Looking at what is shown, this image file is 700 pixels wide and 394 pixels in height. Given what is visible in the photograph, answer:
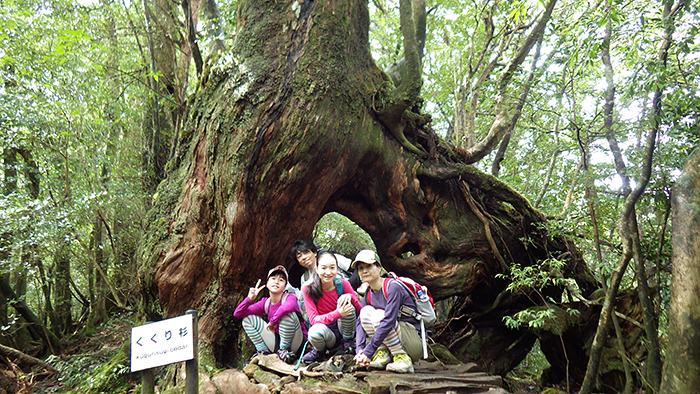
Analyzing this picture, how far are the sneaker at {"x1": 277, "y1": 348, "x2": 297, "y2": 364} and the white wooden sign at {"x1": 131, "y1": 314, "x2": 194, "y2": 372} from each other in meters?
1.67

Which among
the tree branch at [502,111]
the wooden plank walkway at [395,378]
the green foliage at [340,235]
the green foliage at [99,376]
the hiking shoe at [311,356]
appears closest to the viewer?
Result: the wooden plank walkway at [395,378]

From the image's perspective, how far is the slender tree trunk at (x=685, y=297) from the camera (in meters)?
3.13

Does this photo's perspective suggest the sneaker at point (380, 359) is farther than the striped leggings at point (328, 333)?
No

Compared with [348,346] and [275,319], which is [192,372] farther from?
[348,346]

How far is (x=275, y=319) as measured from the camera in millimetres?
4316

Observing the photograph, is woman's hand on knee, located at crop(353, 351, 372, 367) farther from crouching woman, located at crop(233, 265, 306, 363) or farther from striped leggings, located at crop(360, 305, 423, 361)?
crouching woman, located at crop(233, 265, 306, 363)

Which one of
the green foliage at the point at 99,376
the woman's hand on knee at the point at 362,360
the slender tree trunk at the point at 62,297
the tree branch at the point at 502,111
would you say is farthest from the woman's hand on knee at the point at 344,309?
the slender tree trunk at the point at 62,297

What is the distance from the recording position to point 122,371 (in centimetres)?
550

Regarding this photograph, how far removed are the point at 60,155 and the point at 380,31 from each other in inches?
369

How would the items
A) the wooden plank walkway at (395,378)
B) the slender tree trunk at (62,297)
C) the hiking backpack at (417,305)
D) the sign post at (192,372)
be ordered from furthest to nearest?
the slender tree trunk at (62,297) → the hiking backpack at (417,305) → the wooden plank walkway at (395,378) → the sign post at (192,372)

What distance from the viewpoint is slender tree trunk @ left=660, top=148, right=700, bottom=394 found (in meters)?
3.13

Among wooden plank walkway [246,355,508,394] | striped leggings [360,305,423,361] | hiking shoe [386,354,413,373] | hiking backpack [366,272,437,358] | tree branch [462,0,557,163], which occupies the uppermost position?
tree branch [462,0,557,163]

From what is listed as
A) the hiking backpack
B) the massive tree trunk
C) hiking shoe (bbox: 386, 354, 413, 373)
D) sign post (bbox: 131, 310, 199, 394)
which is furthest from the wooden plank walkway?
the massive tree trunk

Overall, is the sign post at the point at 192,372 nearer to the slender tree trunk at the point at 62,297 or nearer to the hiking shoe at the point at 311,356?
the hiking shoe at the point at 311,356
